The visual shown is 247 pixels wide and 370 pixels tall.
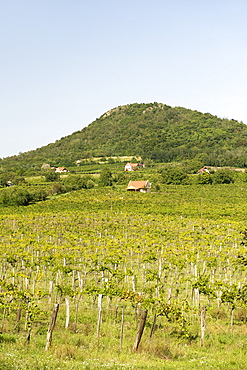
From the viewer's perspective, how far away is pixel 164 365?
387 inches

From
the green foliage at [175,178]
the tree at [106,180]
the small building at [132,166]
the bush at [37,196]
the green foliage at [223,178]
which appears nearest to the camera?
the bush at [37,196]

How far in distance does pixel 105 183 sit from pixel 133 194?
20.5m

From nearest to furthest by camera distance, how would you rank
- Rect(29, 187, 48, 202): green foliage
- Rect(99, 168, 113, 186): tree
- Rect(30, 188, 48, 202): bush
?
Rect(29, 187, 48, 202): green foliage < Rect(30, 188, 48, 202): bush < Rect(99, 168, 113, 186): tree

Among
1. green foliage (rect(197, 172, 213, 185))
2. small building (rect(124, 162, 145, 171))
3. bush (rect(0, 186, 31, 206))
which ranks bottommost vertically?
bush (rect(0, 186, 31, 206))

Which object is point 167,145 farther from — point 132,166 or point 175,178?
point 175,178

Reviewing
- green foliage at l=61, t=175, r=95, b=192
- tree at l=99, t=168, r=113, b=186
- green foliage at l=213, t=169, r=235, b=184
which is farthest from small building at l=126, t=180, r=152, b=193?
green foliage at l=213, t=169, r=235, b=184

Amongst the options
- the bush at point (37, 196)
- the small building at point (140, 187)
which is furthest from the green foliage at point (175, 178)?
the bush at point (37, 196)

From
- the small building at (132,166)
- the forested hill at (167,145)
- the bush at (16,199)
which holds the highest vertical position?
the forested hill at (167,145)

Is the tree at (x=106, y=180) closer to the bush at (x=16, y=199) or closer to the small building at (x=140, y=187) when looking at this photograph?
the small building at (x=140, y=187)

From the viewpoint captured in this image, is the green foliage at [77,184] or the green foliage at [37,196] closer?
the green foliage at [37,196]

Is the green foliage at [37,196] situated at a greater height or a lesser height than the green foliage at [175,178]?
lesser

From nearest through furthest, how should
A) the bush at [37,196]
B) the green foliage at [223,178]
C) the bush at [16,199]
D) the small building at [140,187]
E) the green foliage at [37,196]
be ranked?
the bush at [16,199], the green foliage at [37,196], the bush at [37,196], the small building at [140,187], the green foliage at [223,178]

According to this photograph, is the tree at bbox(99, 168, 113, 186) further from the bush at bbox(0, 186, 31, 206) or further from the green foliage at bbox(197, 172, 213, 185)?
the bush at bbox(0, 186, 31, 206)

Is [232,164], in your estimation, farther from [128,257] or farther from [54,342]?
[54,342]
